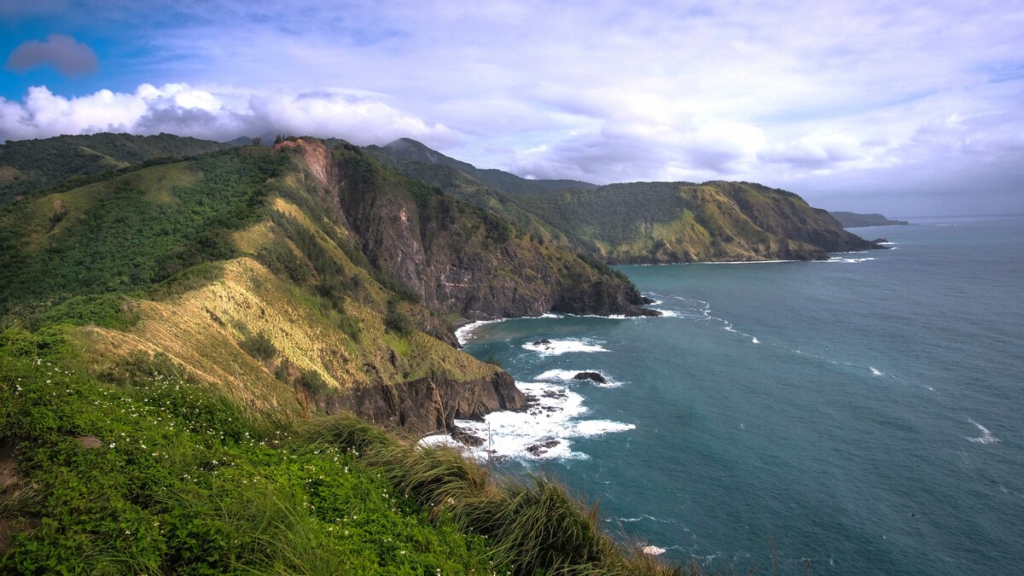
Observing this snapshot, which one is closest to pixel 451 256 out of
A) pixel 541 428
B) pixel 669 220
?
pixel 541 428

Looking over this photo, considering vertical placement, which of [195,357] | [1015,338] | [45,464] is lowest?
[1015,338]

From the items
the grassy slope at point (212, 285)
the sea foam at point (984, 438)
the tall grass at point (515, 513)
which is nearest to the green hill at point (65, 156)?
the grassy slope at point (212, 285)

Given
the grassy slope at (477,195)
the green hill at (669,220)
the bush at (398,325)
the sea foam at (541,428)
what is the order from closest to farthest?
the sea foam at (541,428), the bush at (398,325), the grassy slope at (477,195), the green hill at (669,220)

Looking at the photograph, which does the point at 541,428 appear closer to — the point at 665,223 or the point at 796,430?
the point at 796,430

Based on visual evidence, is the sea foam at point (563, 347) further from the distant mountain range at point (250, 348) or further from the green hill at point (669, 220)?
the green hill at point (669, 220)

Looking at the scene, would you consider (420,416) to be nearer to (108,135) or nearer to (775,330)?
(775,330)

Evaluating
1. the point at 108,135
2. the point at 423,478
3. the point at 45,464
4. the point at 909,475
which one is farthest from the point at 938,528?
the point at 108,135
